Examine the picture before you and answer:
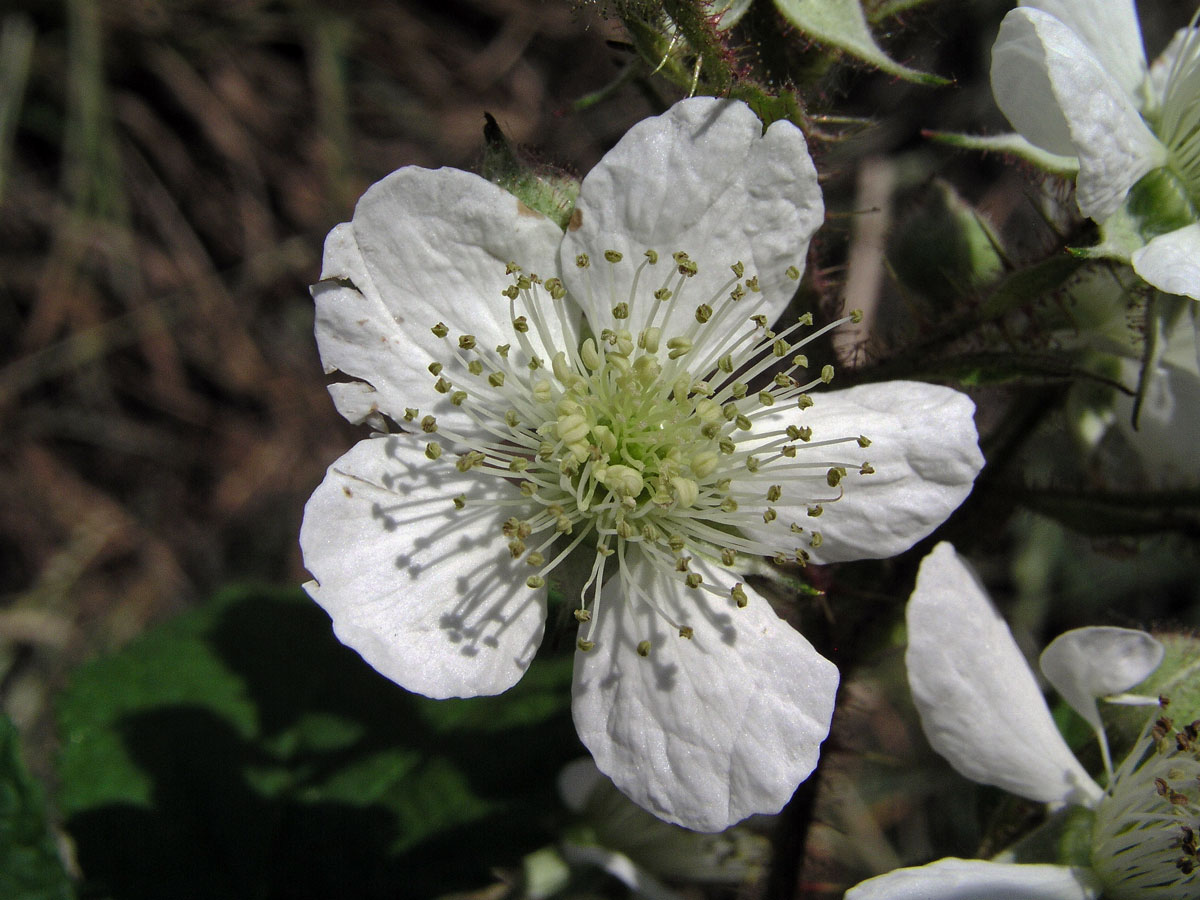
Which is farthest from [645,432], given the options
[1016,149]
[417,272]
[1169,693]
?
[1169,693]

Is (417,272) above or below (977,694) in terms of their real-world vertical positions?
above

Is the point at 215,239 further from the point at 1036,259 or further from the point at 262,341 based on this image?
the point at 1036,259

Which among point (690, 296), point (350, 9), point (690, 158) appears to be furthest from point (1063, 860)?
point (350, 9)

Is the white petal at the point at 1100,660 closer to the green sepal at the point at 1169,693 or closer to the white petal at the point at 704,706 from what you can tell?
the green sepal at the point at 1169,693

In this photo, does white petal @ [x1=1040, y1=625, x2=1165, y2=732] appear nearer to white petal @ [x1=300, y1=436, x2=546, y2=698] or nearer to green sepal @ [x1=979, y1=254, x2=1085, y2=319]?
green sepal @ [x1=979, y1=254, x2=1085, y2=319]

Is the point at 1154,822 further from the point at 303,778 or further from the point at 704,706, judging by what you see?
the point at 303,778
